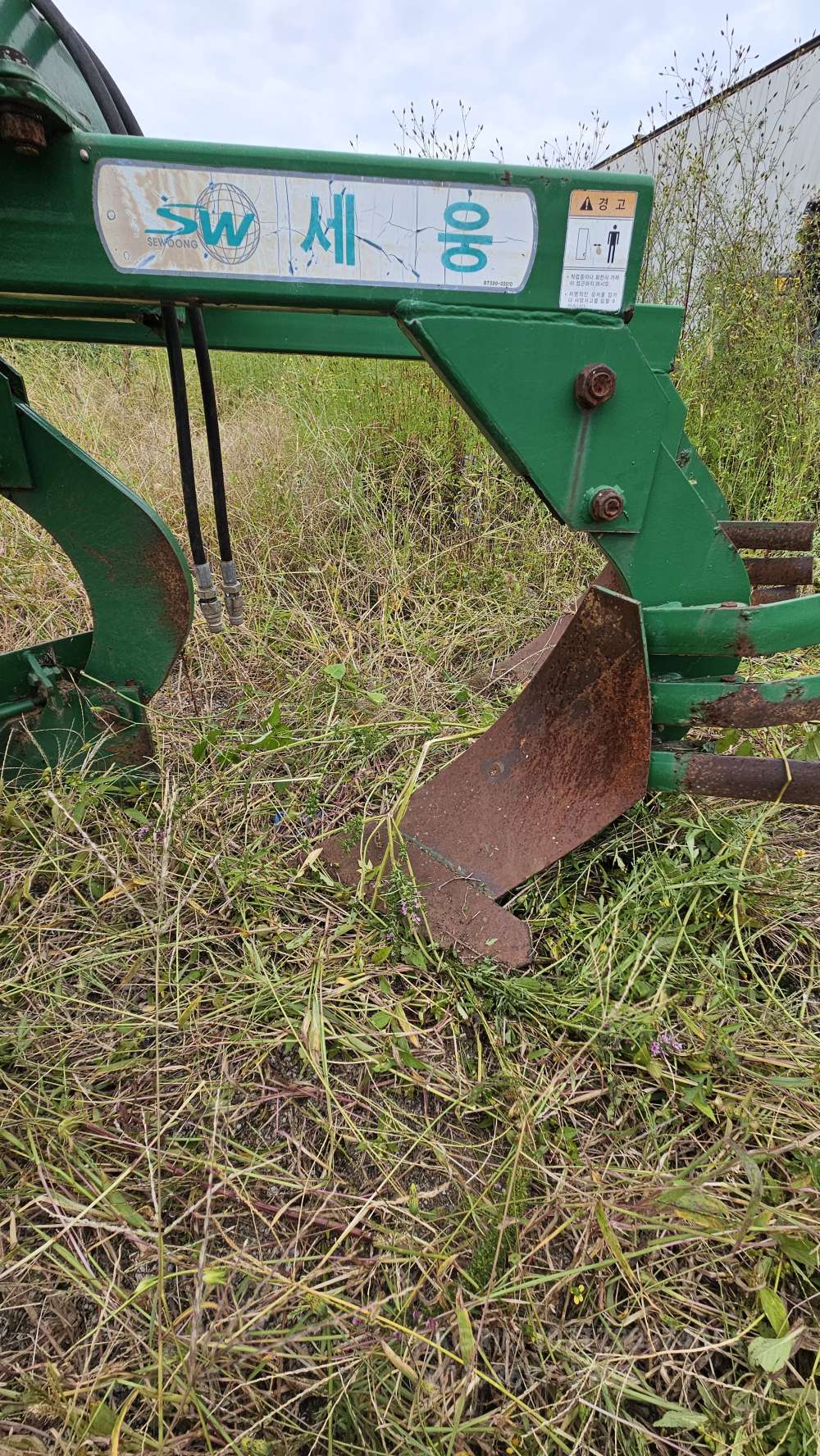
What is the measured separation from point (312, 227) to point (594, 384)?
20.0 inches

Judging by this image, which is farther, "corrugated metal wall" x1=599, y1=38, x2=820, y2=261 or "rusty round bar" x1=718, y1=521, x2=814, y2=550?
"corrugated metal wall" x1=599, y1=38, x2=820, y2=261

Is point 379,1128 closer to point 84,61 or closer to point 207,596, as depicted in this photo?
point 207,596

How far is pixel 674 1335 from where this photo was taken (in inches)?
38.6

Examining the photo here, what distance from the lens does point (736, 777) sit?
4.38 feet

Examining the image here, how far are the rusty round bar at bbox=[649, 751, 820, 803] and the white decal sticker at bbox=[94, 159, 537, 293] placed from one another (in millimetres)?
892

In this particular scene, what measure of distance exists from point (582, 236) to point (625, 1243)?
155 cm

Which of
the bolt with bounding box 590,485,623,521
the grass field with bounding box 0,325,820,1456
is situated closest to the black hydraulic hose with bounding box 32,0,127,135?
the bolt with bounding box 590,485,623,521

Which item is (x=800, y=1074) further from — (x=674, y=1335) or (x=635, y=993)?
(x=674, y=1335)

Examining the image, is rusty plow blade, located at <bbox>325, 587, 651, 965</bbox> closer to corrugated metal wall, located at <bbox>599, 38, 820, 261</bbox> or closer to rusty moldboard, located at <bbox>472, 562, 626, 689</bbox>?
rusty moldboard, located at <bbox>472, 562, 626, 689</bbox>

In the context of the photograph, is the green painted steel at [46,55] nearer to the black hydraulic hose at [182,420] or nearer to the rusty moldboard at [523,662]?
the black hydraulic hose at [182,420]

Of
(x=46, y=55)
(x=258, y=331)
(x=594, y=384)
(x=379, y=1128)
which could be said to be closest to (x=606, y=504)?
(x=594, y=384)

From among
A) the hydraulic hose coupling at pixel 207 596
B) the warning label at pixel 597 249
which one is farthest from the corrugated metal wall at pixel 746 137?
the hydraulic hose coupling at pixel 207 596

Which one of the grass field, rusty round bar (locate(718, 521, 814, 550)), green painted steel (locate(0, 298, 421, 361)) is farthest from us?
rusty round bar (locate(718, 521, 814, 550))

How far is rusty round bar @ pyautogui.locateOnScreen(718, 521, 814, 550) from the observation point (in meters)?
1.89
